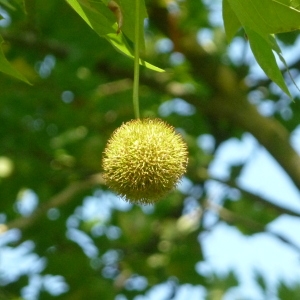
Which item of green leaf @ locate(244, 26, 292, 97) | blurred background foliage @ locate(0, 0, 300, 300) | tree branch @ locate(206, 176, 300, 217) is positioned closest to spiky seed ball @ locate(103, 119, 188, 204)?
green leaf @ locate(244, 26, 292, 97)

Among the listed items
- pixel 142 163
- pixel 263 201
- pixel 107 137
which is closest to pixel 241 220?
pixel 263 201

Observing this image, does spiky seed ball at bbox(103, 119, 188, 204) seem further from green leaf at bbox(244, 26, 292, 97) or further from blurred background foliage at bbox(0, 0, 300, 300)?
blurred background foliage at bbox(0, 0, 300, 300)

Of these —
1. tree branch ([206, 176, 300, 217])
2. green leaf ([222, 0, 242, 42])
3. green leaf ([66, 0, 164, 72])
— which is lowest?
green leaf ([222, 0, 242, 42])

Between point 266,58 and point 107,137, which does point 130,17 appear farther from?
point 107,137

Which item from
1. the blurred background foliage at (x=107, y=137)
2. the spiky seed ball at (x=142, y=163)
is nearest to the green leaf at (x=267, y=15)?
the spiky seed ball at (x=142, y=163)

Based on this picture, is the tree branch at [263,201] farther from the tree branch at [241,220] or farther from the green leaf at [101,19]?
the green leaf at [101,19]

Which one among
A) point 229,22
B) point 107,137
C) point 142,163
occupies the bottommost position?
point 142,163
